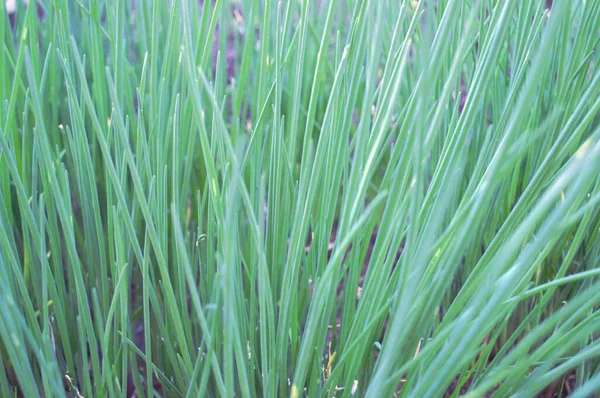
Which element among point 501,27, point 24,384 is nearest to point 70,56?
point 24,384

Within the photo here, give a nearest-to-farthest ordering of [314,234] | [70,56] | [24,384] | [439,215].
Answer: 1. [439,215]
2. [24,384]
3. [314,234]
4. [70,56]

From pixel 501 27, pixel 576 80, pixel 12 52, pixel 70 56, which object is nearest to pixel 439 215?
pixel 501 27

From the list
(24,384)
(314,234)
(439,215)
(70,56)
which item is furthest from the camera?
(70,56)

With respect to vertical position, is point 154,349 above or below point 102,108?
below

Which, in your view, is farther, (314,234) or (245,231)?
(245,231)

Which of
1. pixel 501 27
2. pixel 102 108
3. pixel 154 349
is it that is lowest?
pixel 154 349

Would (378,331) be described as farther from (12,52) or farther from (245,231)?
(12,52)
